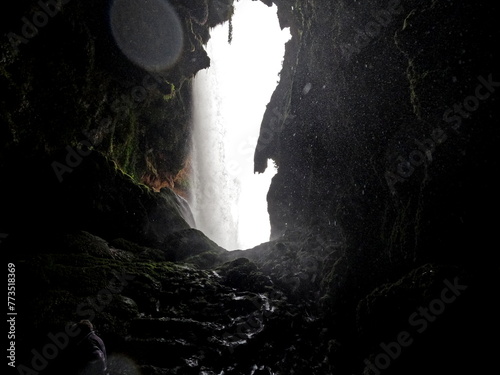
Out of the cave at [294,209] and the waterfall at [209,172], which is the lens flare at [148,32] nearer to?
the cave at [294,209]

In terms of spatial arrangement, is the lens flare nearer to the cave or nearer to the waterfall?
the cave

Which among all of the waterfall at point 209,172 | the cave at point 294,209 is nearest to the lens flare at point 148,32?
the cave at point 294,209

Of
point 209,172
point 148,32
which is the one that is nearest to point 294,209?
point 148,32

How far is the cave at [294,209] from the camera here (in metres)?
5.18

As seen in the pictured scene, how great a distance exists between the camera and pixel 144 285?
898cm

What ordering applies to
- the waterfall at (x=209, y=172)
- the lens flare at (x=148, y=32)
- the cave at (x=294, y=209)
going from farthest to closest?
the waterfall at (x=209, y=172), the lens flare at (x=148, y=32), the cave at (x=294, y=209)

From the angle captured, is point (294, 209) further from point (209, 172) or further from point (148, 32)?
point (209, 172)

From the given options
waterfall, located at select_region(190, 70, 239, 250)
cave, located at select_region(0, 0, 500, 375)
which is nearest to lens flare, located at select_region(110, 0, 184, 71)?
cave, located at select_region(0, 0, 500, 375)

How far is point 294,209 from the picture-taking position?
50.8ft

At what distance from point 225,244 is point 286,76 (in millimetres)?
20180

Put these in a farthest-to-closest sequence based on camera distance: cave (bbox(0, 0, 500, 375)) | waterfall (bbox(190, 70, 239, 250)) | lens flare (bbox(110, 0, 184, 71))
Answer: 1. waterfall (bbox(190, 70, 239, 250))
2. lens flare (bbox(110, 0, 184, 71))
3. cave (bbox(0, 0, 500, 375))

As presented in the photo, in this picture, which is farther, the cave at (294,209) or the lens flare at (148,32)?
the lens flare at (148,32)

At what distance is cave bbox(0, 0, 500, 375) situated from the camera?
17.0ft

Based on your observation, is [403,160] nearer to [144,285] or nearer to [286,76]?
[144,285]
